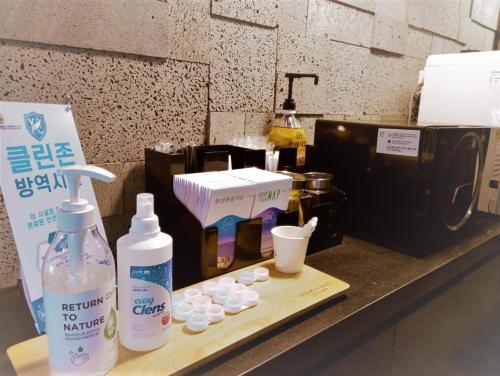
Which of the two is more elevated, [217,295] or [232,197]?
[232,197]

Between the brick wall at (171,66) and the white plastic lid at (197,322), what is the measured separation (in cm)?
43

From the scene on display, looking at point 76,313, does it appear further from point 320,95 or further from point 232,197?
point 320,95

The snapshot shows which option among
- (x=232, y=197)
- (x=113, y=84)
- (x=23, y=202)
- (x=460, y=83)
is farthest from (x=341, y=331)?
(x=460, y=83)

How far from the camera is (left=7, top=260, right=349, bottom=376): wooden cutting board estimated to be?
0.55 metres

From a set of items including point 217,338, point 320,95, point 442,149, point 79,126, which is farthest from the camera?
point 320,95

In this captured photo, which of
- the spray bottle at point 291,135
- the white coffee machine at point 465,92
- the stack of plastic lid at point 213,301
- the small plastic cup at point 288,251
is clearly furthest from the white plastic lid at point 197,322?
the white coffee machine at point 465,92

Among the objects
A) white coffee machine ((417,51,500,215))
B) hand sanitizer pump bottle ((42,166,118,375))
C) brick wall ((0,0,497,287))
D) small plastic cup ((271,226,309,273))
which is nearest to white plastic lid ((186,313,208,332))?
hand sanitizer pump bottle ((42,166,118,375))

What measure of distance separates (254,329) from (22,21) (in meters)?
0.73

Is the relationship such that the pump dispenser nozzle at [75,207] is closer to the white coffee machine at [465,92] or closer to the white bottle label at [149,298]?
the white bottle label at [149,298]

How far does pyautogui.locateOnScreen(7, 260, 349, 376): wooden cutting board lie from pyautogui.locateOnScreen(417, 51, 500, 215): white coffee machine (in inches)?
33.0

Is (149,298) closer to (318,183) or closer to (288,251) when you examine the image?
(288,251)

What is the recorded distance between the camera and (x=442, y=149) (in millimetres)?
993

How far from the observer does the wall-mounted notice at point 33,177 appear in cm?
63

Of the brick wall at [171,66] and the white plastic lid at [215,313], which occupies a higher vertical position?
the brick wall at [171,66]
